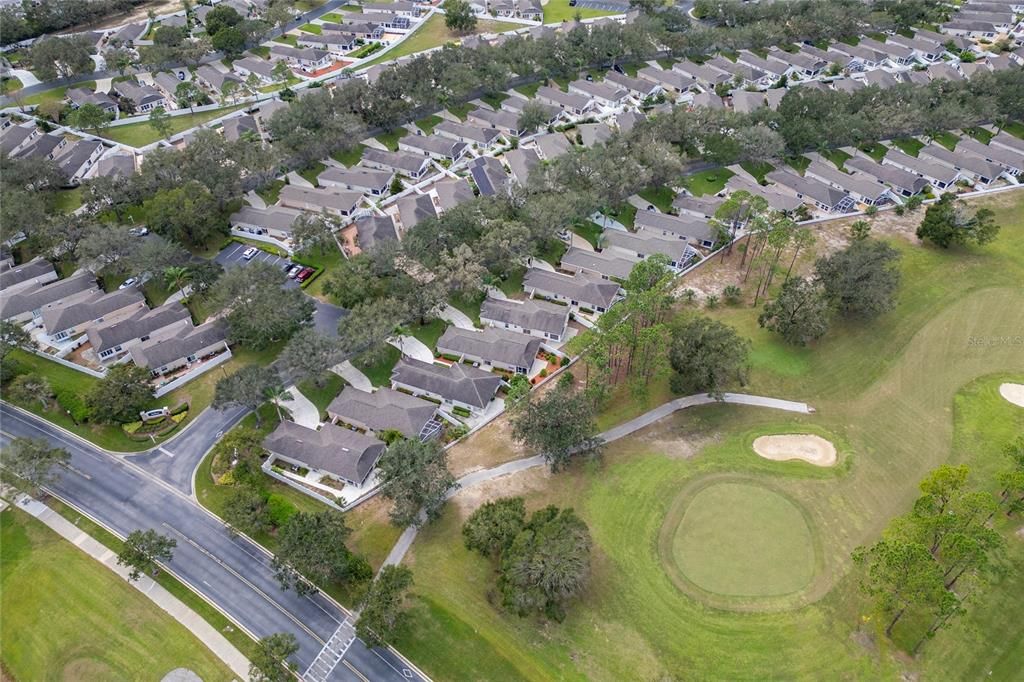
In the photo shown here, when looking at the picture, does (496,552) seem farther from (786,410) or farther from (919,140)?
(919,140)

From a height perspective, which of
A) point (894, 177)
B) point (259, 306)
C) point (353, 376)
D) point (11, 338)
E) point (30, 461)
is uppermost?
point (259, 306)

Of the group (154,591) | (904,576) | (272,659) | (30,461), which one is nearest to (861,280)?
(904,576)

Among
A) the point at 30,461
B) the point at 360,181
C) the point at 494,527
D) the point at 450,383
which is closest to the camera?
the point at 494,527

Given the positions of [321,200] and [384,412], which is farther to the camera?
[321,200]

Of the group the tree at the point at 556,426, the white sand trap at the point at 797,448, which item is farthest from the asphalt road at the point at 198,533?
the white sand trap at the point at 797,448

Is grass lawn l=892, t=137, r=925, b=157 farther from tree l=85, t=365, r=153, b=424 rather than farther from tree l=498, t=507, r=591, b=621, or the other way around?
tree l=85, t=365, r=153, b=424

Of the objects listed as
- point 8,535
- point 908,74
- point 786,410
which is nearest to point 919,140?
point 908,74

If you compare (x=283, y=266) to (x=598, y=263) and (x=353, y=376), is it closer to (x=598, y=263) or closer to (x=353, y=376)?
(x=353, y=376)
